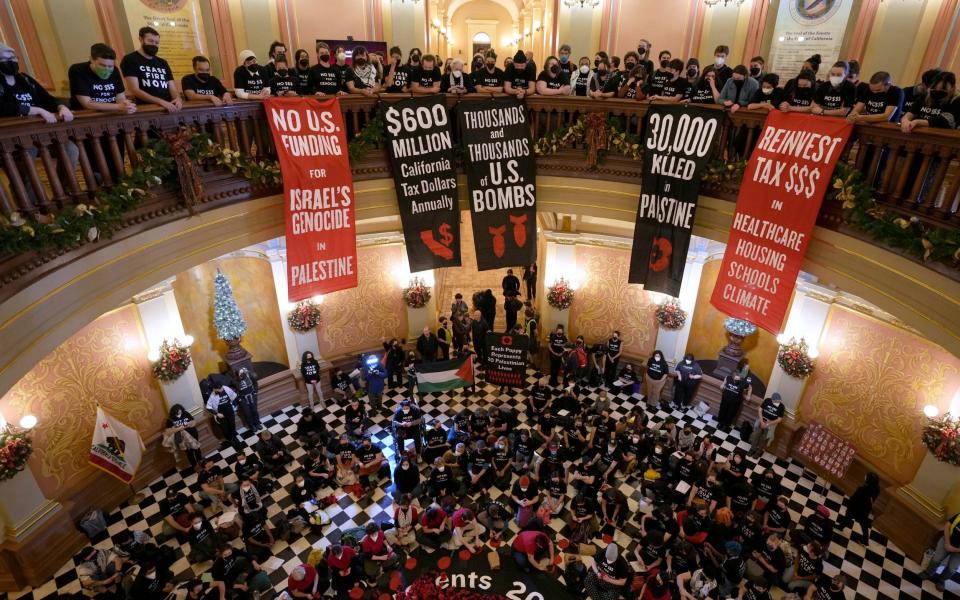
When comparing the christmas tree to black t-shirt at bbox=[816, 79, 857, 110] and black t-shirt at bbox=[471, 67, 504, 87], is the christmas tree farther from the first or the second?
black t-shirt at bbox=[816, 79, 857, 110]

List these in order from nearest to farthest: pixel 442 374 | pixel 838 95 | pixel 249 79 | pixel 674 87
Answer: pixel 838 95 → pixel 249 79 → pixel 674 87 → pixel 442 374

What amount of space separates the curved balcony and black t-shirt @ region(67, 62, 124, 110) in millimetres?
337

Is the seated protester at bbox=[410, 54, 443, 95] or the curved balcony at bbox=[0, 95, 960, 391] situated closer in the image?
the curved balcony at bbox=[0, 95, 960, 391]

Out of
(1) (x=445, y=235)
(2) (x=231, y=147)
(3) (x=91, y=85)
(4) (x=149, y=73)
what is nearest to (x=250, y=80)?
(2) (x=231, y=147)

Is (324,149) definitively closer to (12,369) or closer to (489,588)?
(12,369)

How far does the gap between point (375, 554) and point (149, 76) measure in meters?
6.64

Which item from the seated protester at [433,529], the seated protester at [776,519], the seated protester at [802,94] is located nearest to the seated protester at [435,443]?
the seated protester at [433,529]

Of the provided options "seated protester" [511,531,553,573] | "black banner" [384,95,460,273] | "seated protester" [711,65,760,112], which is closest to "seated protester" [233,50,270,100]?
"black banner" [384,95,460,273]

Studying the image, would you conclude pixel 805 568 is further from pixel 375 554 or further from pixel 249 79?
pixel 249 79

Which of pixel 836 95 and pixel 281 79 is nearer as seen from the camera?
pixel 836 95

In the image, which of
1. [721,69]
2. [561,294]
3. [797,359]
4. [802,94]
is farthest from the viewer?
[561,294]

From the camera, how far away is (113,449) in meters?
7.94

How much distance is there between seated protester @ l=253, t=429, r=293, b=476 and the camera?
8914 millimetres

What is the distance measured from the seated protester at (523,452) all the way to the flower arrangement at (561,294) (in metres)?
3.80
